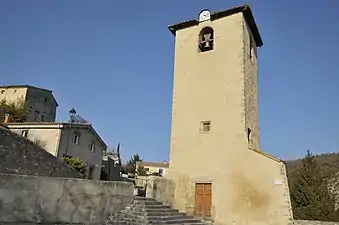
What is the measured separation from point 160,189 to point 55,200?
5.55 m

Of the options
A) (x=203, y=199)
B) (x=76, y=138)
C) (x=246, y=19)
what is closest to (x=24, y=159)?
(x=203, y=199)

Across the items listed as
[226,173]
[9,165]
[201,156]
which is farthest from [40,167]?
[226,173]

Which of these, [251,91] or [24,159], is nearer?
[24,159]

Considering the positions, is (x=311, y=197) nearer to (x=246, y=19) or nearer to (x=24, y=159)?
(x=246, y=19)

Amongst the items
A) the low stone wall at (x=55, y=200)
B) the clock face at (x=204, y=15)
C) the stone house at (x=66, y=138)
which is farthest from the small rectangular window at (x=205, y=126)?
the stone house at (x=66, y=138)

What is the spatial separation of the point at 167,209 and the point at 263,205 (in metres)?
3.47

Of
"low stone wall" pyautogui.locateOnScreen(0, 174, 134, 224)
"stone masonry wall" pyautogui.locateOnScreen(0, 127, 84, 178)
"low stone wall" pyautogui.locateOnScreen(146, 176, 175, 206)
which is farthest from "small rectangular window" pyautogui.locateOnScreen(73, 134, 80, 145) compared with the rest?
"low stone wall" pyautogui.locateOnScreen(0, 174, 134, 224)

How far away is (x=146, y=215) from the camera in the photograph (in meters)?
8.59

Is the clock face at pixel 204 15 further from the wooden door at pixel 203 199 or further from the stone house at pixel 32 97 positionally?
the stone house at pixel 32 97

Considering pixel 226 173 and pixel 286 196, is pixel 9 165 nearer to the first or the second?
pixel 226 173

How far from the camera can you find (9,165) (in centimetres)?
1115

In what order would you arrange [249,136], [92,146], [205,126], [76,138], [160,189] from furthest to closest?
[92,146] → [76,138] → [205,126] → [249,136] → [160,189]

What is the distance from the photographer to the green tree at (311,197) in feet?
41.8

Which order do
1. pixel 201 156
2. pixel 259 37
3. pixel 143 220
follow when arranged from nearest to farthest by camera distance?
pixel 143 220, pixel 201 156, pixel 259 37
